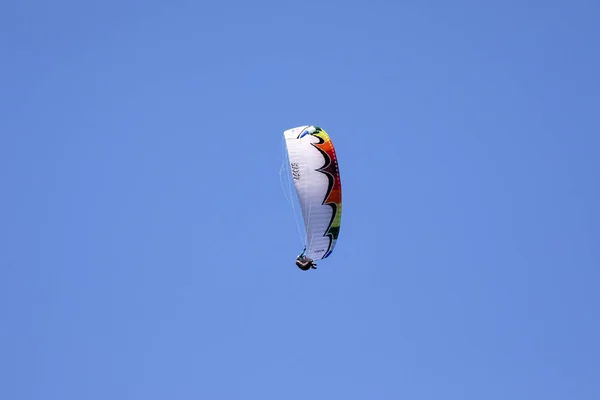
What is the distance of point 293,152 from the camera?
12238 cm

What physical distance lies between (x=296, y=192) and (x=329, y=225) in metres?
3.91

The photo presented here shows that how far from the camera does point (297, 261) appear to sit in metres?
124

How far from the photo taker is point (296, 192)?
4835 inches

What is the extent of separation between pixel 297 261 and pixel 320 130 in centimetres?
1030

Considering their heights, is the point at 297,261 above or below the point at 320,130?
below

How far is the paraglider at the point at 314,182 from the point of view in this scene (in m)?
122

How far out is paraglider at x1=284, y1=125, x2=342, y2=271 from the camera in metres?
122

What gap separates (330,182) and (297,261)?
22.3 feet

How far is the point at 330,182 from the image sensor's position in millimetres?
122688

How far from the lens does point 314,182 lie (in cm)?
12238

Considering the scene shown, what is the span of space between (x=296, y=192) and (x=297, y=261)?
555 centimetres

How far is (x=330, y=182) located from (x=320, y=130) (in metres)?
4.33
